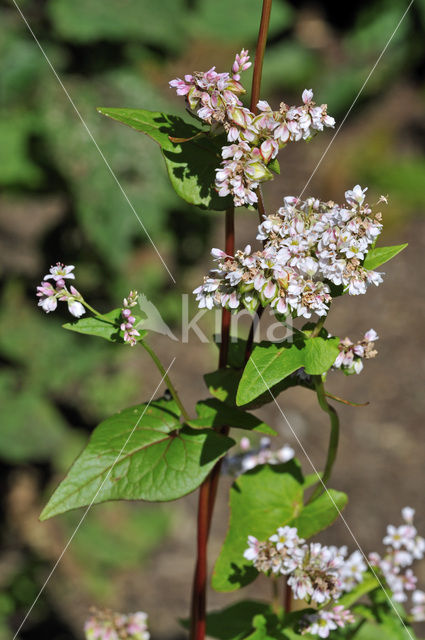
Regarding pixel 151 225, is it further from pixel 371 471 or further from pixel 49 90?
pixel 371 471

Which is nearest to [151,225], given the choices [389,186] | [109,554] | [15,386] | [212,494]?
[15,386]

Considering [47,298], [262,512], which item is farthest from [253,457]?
[47,298]

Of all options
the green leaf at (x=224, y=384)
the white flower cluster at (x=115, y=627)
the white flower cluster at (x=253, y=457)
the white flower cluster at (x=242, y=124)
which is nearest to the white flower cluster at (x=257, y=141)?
the white flower cluster at (x=242, y=124)

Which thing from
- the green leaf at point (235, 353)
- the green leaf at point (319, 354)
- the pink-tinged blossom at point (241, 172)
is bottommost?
the green leaf at point (319, 354)

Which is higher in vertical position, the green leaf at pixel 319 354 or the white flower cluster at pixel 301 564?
the green leaf at pixel 319 354

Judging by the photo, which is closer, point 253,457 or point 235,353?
point 235,353

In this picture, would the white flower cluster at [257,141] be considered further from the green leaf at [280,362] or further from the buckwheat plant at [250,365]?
the green leaf at [280,362]

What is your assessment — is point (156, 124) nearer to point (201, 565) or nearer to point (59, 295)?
point (59, 295)
